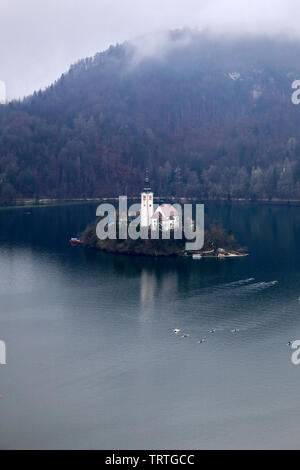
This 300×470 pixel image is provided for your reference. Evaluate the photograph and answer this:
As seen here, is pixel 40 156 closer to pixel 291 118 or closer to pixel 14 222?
pixel 14 222

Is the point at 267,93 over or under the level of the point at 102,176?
over

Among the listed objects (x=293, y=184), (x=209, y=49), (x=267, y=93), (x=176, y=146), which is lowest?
(x=293, y=184)

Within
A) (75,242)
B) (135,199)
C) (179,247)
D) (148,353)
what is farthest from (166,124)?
(148,353)

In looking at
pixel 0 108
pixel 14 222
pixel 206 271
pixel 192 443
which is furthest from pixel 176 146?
pixel 192 443

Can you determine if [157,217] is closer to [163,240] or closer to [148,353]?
[163,240]

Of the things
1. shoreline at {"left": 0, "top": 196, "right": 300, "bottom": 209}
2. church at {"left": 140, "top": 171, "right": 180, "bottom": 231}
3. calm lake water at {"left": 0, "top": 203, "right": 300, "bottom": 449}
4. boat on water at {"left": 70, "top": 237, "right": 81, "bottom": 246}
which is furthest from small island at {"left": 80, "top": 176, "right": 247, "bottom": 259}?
shoreline at {"left": 0, "top": 196, "right": 300, "bottom": 209}

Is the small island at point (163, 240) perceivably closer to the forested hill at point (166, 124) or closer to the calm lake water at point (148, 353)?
the calm lake water at point (148, 353)
